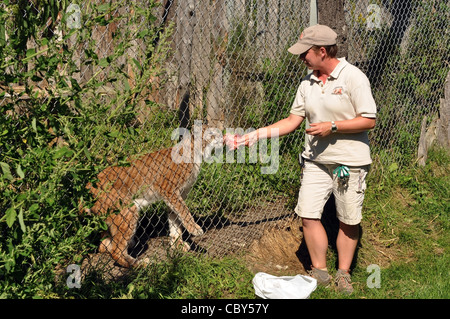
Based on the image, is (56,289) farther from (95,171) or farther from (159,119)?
(159,119)

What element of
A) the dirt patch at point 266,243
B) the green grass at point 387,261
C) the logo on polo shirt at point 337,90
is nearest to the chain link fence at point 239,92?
the dirt patch at point 266,243

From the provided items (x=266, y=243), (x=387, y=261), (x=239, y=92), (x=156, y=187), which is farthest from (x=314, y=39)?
(x=387, y=261)

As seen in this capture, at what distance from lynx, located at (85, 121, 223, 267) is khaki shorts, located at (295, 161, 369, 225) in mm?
1110

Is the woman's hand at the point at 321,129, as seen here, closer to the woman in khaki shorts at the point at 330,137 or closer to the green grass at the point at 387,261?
the woman in khaki shorts at the point at 330,137

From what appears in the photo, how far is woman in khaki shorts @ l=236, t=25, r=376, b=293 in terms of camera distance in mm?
4020

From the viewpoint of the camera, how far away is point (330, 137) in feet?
14.0

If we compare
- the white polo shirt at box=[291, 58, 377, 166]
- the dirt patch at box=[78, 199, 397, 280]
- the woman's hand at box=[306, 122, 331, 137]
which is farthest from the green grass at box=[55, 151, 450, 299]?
the woman's hand at box=[306, 122, 331, 137]

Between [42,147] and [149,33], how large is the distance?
0.80 metres

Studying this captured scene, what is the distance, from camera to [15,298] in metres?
2.64

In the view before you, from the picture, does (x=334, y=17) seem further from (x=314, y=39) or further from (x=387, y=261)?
(x=387, y=261)

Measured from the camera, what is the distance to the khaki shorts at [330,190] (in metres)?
4.29

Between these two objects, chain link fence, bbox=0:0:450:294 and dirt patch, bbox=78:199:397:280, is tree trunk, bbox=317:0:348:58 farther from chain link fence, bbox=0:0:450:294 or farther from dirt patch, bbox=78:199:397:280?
dirt patch, bbox=78:199:397:280

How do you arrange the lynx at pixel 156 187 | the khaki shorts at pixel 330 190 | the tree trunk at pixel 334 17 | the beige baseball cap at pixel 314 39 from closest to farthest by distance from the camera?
1. the beige baseball cap at pixel 314 39
2. the khaki shorts at pixel 330 190
3. the lynx at pixel 156 187
4. the tree trunk at pixel 334 17
